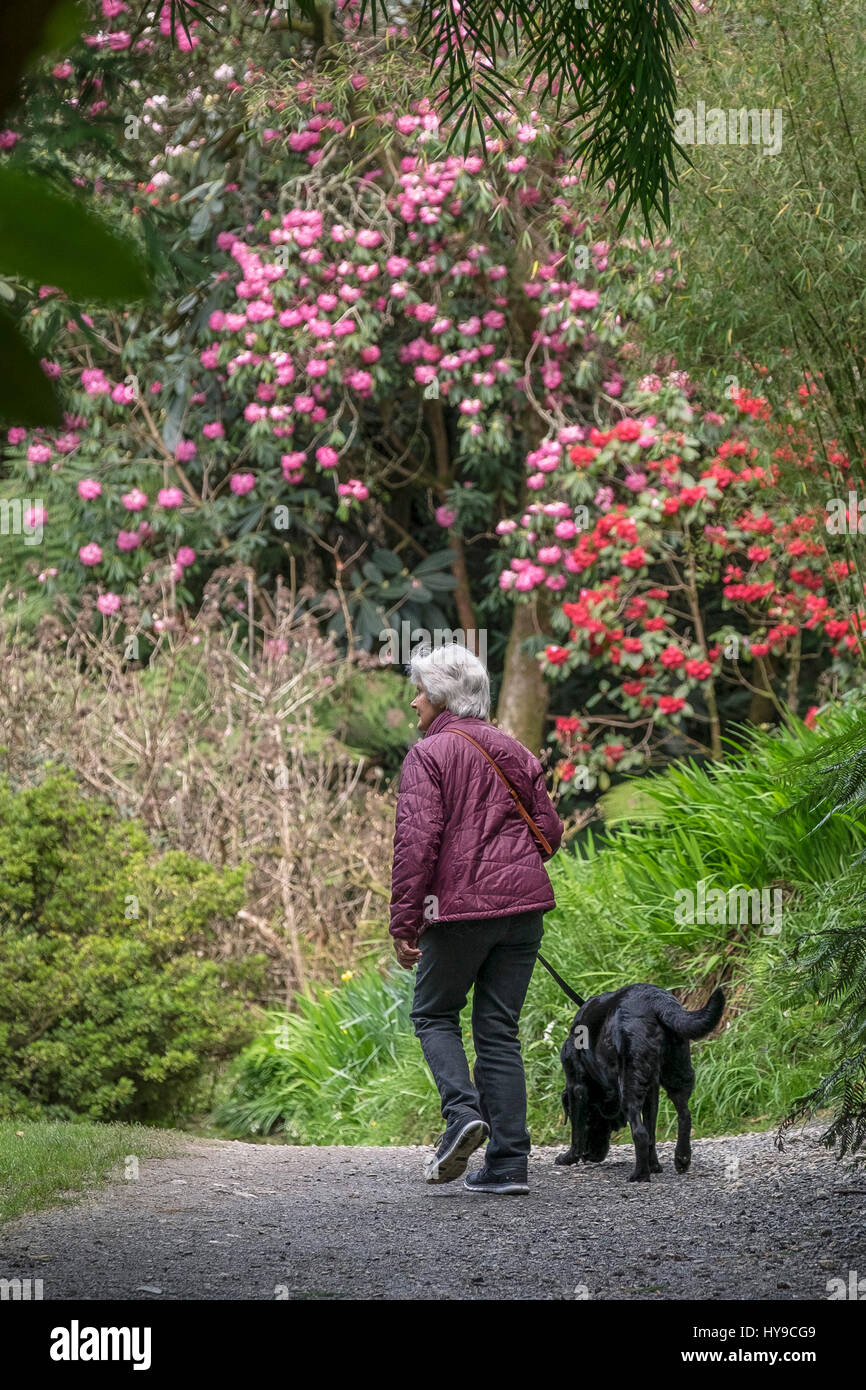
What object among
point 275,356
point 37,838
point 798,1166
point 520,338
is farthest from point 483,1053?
point 520,338

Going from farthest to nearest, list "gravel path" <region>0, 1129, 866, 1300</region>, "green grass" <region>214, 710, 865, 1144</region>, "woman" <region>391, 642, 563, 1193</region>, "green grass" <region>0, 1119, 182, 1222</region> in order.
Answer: "green grass" <region>214, 710, 865, 1144</region>
"woman" <region>391, 642, 563, 1193</region>
"green grass" <region>0, 1119, 182, 1222</region>
"gravel path" <region>0, 1129, 866, 1300</region>

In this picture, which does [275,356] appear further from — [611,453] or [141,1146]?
[141,1146]

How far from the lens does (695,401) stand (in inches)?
387

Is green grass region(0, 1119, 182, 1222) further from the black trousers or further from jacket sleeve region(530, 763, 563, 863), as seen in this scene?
jacket sleeve region(530, 763, 563, 863)

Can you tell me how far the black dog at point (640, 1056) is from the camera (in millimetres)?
4832

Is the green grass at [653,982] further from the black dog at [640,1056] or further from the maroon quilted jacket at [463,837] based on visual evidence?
the maroon quilted jacket at [463,837]

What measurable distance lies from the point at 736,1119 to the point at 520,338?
6629 mm

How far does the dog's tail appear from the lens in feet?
15.3

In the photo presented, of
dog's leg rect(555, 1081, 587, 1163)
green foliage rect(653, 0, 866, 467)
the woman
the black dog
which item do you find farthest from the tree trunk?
the woman

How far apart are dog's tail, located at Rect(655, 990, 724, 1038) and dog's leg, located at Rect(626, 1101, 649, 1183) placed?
0.28 m

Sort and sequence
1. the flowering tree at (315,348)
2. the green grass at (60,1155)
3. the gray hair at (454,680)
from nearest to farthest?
1. the green grass at (60,1155)
2. the gray hair at (454,680)
3. the flowering tree at (315,348)

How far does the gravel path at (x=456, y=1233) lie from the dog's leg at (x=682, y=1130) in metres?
0.06

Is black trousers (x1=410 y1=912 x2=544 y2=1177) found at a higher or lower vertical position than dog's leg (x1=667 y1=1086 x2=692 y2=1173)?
higher

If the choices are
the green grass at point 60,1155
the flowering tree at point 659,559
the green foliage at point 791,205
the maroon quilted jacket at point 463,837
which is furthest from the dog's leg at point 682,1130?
the flowering tree at point 659,559
